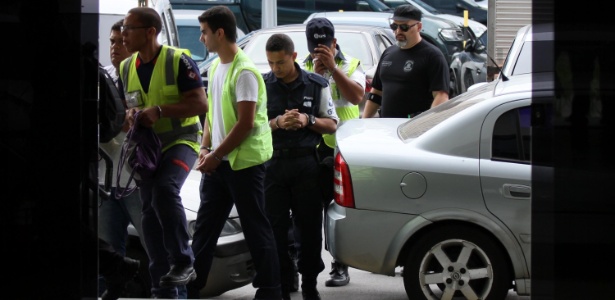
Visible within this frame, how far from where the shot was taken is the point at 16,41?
4.53 metres

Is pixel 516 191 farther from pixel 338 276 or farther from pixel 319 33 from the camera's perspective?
pixel 319 33

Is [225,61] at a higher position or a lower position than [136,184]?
higher

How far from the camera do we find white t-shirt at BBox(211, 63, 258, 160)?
6.21m

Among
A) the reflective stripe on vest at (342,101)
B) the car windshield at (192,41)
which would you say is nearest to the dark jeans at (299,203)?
the reflective stripe on vest at (342,101)

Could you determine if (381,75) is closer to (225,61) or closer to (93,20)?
(225,61)

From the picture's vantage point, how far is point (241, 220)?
6.23m

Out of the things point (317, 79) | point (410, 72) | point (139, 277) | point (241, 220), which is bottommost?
point (139, 277)

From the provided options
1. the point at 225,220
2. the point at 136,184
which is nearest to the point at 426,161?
the point at 225,220

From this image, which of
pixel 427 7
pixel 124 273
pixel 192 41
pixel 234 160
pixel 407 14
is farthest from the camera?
pixel 427 7

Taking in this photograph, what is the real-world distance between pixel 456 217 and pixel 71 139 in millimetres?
2560

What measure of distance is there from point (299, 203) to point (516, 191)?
131cm

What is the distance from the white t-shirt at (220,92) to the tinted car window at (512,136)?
1.42 metres

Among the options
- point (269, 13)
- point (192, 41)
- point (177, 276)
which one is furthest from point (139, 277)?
point (192, 41)

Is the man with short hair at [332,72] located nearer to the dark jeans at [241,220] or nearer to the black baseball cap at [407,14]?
the black baseball cap at [407,14]
